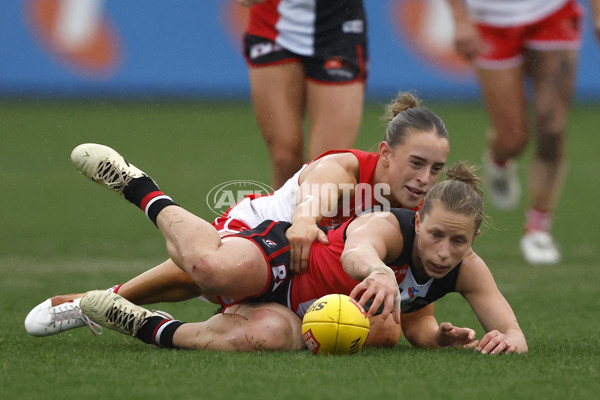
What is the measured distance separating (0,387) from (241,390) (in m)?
0.78

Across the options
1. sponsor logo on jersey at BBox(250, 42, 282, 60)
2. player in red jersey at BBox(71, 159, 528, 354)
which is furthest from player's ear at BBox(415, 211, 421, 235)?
sponsor logo on jersey at BBox(250, 42, 282, 60)

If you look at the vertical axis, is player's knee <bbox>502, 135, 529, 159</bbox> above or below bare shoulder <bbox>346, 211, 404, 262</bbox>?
below

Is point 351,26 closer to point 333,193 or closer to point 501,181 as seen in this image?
point 333,193

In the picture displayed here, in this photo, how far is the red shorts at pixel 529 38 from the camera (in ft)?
24.2

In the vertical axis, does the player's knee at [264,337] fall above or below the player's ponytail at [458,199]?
below

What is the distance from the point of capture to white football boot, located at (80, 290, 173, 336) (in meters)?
4.35

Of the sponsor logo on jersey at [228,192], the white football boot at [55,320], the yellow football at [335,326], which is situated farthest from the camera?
the sponsor logo on jersey at [228,192]

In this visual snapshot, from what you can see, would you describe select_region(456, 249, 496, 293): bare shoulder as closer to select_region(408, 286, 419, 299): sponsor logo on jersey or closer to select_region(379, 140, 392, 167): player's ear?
select_region(408, 286, 419, 299): sponsor logo on jersey

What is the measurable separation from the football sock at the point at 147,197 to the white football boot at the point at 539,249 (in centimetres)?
354

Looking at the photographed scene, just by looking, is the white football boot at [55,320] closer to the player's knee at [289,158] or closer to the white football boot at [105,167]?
the white football boot at [105,167]

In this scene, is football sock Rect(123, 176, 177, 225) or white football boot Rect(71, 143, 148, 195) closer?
football sock Rect(123, 176, 177, 225)

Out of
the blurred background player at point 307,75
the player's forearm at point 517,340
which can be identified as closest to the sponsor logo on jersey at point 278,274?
the player's forearm at point 517,340

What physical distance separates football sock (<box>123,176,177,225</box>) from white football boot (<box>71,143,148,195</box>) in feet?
0.10

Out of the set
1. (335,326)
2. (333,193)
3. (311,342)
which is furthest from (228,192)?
(335,326)
